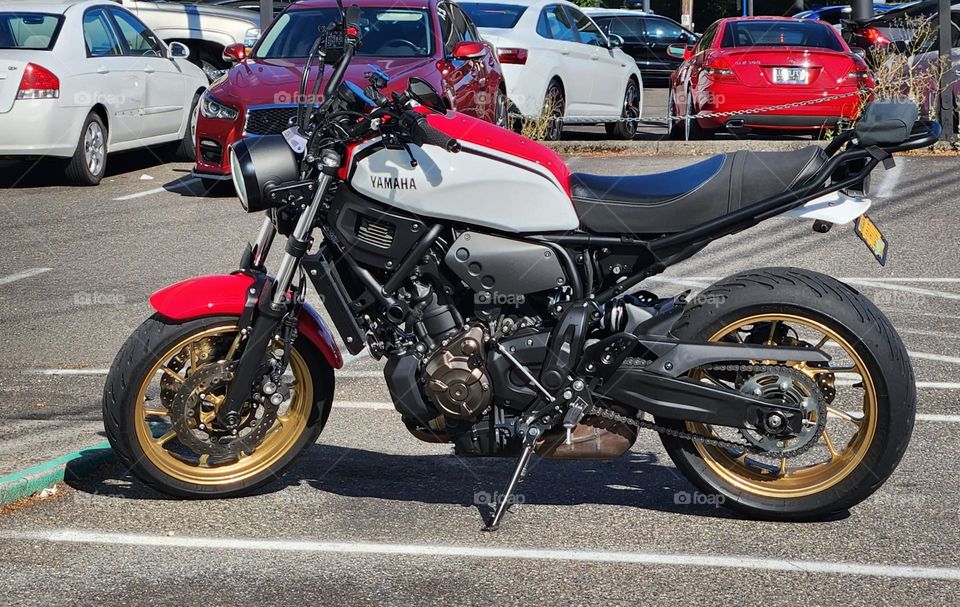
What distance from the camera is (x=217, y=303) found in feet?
15.9

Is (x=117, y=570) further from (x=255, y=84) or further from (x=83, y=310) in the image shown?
(x=255, y=84)

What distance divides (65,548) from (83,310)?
403cm

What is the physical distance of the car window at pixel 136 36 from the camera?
1455 centimetres

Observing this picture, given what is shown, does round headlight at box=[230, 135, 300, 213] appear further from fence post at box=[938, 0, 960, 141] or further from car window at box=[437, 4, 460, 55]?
fence post at box=[938, 0, 960, 141]

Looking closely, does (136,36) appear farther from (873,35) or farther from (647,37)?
(647,37)

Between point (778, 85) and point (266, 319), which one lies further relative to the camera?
point (778, 85)

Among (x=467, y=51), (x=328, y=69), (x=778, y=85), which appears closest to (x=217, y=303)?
(x=328, y=69)

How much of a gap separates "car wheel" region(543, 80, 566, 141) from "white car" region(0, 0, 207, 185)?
420cm

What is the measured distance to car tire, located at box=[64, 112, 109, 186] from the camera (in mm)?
13297

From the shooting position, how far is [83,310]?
27.5 feet

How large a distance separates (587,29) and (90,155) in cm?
720

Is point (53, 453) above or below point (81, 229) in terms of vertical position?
above

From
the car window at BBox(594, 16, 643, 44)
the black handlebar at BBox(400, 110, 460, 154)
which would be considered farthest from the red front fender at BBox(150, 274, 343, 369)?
the car window at BBox(594, 16, 643, 44)

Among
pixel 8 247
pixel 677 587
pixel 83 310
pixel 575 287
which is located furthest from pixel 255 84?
pixel 677 587
